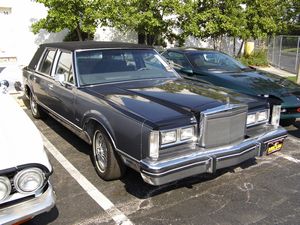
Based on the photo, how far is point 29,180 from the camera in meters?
2.49

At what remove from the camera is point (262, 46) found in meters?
20.9

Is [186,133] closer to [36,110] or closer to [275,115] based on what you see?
[275,115]

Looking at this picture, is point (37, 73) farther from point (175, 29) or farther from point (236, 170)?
point (175, 29)

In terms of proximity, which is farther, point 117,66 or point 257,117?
point 117,66

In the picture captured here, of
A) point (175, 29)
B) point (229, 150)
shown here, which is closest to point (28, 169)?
point (229, 150)

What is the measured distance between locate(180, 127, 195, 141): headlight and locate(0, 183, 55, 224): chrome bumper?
1.43 metres

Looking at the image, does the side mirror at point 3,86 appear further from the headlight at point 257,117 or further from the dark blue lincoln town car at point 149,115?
the headlight at point 257,117

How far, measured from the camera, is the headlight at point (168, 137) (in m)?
3.32

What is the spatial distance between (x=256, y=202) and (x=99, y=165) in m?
1.92

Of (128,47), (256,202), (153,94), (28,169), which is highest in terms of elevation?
(128,47)

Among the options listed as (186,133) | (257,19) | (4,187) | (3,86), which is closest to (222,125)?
(186,133)

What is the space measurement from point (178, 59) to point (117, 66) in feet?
9.99

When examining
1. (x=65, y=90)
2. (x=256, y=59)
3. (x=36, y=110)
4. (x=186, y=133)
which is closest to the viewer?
(x=186, y=133)

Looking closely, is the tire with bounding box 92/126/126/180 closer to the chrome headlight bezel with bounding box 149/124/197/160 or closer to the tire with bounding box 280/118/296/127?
the chrome headlight bezel with bounding box 149/124/197/160
